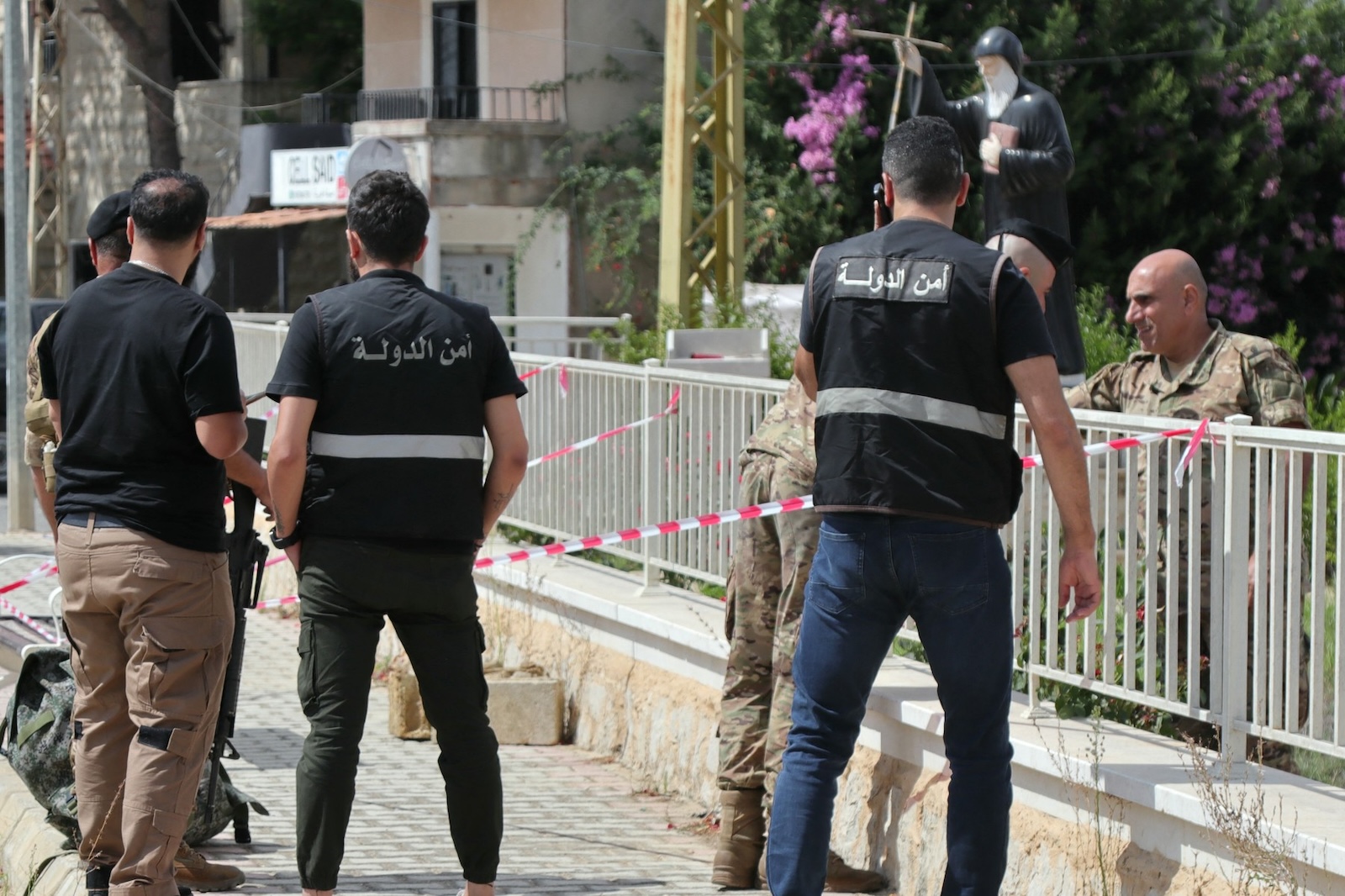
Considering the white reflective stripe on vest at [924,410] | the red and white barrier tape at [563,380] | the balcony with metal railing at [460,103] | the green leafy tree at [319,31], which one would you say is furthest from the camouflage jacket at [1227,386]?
the green leafy tree at [319,31]

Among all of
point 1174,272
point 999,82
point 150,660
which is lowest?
point 150,660

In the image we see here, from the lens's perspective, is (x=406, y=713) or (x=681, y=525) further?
(x=406, y=713)

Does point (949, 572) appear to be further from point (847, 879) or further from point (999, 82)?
point (999, 82)

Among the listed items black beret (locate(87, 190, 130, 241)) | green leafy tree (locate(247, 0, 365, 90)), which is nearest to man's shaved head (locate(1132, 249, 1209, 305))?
black beret (locate(87, 190, 130, 241))

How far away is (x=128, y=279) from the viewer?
474cm

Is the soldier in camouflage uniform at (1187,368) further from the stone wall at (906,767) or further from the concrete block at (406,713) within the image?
the concrete block at (406,713)

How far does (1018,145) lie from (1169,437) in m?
2.63

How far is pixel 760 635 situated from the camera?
5875 millimetres

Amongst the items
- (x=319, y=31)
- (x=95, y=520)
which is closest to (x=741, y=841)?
(x=95, y=520)

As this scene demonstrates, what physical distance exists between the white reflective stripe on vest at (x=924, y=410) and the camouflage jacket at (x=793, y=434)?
1156 mm

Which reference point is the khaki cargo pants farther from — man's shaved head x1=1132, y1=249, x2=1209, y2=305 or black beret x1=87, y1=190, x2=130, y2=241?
man's shaved head x1=1132, y1=249, x2=1209, y2=305

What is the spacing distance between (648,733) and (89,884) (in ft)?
9.53

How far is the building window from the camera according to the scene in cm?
2897

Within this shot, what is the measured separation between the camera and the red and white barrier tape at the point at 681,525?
548 centimetres
